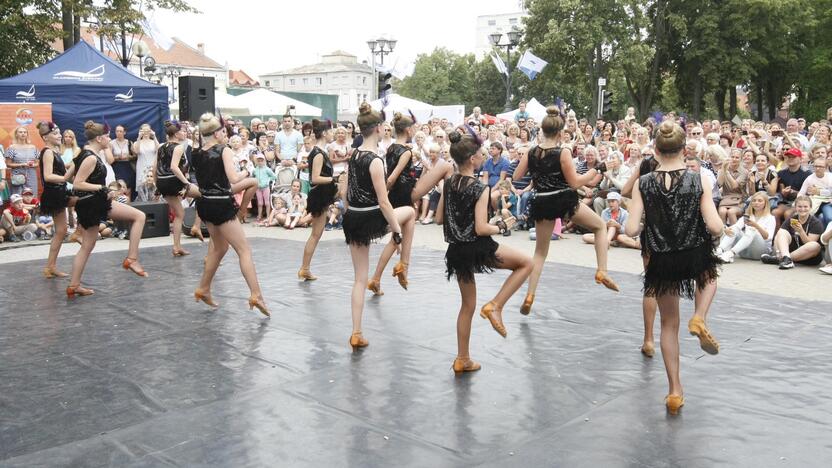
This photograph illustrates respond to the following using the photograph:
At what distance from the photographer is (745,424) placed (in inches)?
181

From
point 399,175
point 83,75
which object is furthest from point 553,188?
point 83,75

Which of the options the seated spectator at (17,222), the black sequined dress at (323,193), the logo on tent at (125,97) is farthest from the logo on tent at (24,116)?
the black sequined dress at (323,193)

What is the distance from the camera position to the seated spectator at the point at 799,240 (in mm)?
10250

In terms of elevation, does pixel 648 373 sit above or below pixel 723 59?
below

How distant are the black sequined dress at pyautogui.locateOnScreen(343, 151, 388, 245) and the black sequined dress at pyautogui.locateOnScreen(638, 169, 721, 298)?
2.32 meters

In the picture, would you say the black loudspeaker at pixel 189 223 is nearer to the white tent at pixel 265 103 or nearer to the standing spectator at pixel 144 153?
the standing spectator at pixel 144 153

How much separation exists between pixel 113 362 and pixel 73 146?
7.95m

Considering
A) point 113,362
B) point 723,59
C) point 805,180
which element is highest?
point 723,59

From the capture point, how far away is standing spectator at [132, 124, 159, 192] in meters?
15.3

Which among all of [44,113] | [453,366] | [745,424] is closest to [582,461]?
[745,424]

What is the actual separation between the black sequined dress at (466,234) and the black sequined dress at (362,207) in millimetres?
1108

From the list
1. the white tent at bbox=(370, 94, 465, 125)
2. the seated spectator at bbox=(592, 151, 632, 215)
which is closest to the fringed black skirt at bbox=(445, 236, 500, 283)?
the seated spectator at bbox=(592, 151, 632, 215)

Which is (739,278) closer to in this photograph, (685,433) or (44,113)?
(685,433)

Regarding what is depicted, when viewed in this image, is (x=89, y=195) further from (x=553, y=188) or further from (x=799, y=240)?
(x=799, y=240)
